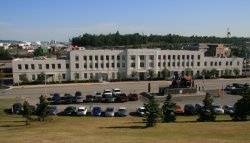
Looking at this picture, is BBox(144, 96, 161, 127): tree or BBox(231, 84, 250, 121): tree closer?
BBox(144, 96, 161, 127): tree

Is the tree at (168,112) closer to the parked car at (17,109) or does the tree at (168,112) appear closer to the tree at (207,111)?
the tree at (207,111)

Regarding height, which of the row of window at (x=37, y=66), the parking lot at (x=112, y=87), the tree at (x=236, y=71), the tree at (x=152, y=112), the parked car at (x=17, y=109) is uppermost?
the row of window at (x=37, y=66)

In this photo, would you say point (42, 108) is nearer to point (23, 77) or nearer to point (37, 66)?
point (23, 77)

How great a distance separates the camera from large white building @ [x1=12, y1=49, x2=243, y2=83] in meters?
82.8

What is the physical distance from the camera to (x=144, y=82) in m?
84.9

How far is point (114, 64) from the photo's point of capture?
88812 millimetres

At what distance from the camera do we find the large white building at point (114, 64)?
82750mm

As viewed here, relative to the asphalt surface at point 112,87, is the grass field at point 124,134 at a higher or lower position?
higher

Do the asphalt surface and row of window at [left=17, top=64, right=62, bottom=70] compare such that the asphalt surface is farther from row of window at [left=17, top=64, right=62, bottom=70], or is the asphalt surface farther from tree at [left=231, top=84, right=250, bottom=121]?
tree at [left=231, top=84, right=250, bottom=121]

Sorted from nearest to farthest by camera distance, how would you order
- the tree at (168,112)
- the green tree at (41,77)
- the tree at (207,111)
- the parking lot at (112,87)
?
the tree at (207,111)
the tree at (168,112)
the parking lot at (112,87)
the green tree at (41,77)

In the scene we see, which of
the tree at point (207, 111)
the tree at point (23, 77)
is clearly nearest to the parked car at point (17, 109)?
the tree at point (207, 111)

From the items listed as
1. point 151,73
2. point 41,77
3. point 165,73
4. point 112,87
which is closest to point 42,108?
point 112,87

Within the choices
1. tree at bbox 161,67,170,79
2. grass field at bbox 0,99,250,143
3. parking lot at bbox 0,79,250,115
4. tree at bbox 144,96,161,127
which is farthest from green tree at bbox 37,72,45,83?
tree at bbox 144,96,161,127

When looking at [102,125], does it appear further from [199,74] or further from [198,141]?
[199,74]
